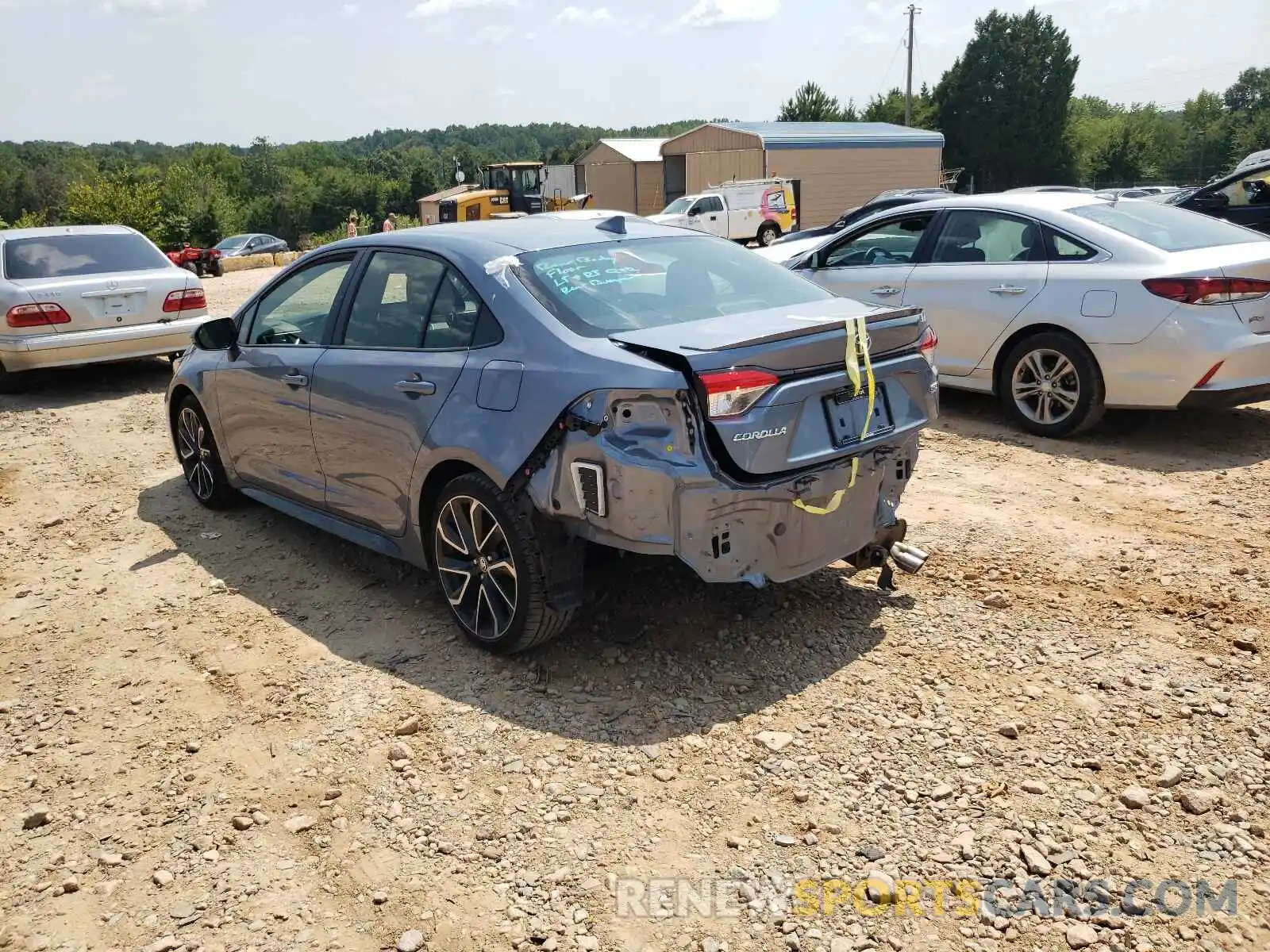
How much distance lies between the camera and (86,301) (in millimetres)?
9773

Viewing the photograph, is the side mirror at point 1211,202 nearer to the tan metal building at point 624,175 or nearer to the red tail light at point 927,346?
the red tail light at point 927,346

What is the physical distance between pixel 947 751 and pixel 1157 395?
13.2 ft

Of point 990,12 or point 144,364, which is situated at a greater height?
point 990,12

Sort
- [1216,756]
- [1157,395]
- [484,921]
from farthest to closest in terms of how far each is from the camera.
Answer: [1157,395]
[1216,756]
[484,921]

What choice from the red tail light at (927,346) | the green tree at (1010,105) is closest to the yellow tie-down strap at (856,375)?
the red tail light at (927,346)

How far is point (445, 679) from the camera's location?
13.6 feet

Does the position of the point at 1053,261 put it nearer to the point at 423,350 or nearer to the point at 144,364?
the point at 423,350

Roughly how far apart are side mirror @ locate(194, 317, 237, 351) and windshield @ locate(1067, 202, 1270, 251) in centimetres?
544

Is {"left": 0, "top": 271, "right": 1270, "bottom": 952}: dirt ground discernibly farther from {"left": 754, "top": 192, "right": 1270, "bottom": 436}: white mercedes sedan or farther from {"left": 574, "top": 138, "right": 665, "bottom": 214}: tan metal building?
{"left": 574, "top": 138, "right": 665, "bottom": 214}: tan metal building

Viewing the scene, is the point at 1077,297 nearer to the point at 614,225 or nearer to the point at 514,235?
the point at 614,225

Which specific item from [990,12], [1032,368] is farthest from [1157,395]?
[990,12]

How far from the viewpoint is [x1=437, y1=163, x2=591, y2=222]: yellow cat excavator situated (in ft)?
124

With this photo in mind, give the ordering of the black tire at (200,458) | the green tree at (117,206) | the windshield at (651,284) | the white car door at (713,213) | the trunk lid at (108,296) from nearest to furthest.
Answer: the windshield at (651,284) → the black tire at (200,458) → the trunk lid at (108,296) → the white car door at (713,213) → the green tree at (117,206)

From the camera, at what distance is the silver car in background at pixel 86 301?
9594mm
